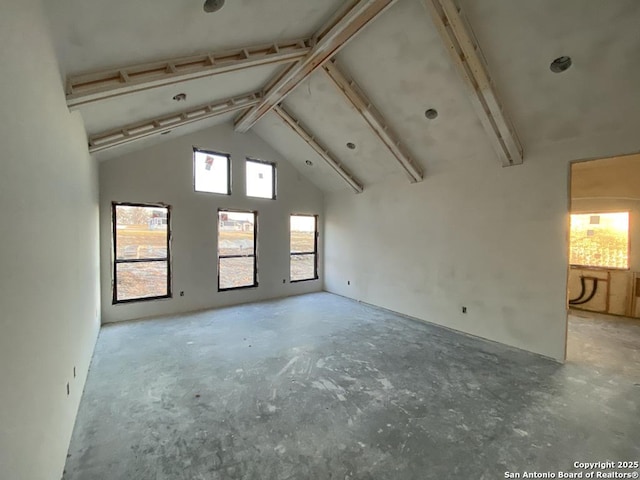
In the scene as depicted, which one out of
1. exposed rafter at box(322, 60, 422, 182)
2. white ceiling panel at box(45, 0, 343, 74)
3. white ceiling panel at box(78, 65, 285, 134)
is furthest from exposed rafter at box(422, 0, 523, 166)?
white ceiling panel at box(78, 65, 285, 134)

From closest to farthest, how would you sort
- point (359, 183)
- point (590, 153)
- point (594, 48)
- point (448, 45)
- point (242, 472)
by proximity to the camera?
point (242, 472) → point (594, 48) → point (448, 45) → point (590, 153) → point (359, 183)

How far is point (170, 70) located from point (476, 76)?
3440 millimetres

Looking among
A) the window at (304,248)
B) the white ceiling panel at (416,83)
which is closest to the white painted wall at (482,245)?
the white ceiling panel at (416,83)

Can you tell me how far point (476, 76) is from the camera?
11.1 feet

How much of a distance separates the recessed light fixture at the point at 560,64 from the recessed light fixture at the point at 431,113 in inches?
54.2

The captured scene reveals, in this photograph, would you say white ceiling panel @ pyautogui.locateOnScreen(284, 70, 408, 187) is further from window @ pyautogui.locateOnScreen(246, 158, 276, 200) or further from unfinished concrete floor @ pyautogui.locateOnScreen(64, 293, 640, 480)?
unfinished concrete floor @ pyautogui.locateOnScreen(64, 293, 640, 480)

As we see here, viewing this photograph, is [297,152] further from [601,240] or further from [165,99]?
[601,240]

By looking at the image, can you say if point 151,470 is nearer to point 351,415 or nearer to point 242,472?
point 242,472

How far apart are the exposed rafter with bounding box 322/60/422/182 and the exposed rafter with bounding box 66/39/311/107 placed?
0.63 meters

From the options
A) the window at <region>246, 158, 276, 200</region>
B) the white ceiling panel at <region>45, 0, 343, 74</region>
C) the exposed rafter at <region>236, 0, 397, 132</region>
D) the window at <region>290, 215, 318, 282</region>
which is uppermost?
the exposed rafter at <region>236, 0, 397, 132</region>

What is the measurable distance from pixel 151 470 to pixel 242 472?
2.12 feet

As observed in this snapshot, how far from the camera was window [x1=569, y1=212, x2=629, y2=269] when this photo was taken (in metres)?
5.98

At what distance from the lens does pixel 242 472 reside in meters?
2.02

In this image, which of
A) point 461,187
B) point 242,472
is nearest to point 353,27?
point 461,187
